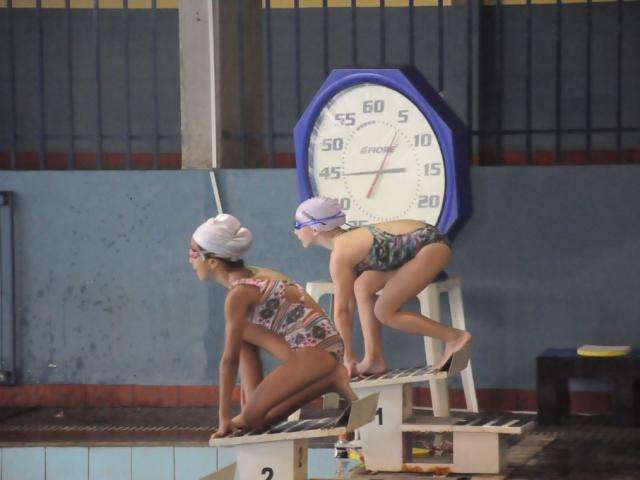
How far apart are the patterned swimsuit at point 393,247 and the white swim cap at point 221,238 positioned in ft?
3.47

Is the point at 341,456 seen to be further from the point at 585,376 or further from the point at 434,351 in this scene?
the point at 585,376

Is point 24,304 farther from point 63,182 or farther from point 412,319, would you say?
point 412,319

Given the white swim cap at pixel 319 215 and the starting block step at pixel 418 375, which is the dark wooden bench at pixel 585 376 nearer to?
the starting block step at pixel 418 375

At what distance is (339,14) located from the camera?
44.8ft

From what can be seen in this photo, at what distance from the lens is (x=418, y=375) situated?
6207 millimetres

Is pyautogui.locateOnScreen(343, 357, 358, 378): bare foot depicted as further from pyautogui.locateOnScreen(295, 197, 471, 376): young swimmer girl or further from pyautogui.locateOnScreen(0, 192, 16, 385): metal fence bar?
pyautogui.locateOnScreen(0, 192, 16, 385): metal fence bar

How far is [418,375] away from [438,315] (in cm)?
94

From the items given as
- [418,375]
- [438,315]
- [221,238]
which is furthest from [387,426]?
[221,238]

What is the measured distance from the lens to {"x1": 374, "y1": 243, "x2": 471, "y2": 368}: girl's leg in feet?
20.9

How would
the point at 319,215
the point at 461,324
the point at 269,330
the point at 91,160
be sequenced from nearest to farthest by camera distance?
the point at 269,330
the point at 319,215
the point at 461,324
the point at 91,160

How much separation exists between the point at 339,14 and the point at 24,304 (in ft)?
21.4

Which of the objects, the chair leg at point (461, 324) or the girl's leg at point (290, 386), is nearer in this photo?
the girl's leg at point (290, 386)

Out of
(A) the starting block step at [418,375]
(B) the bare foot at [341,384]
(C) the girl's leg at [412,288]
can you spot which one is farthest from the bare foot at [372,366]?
(B) the bare foot at [341,384]

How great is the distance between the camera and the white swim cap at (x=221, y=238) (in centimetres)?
546
